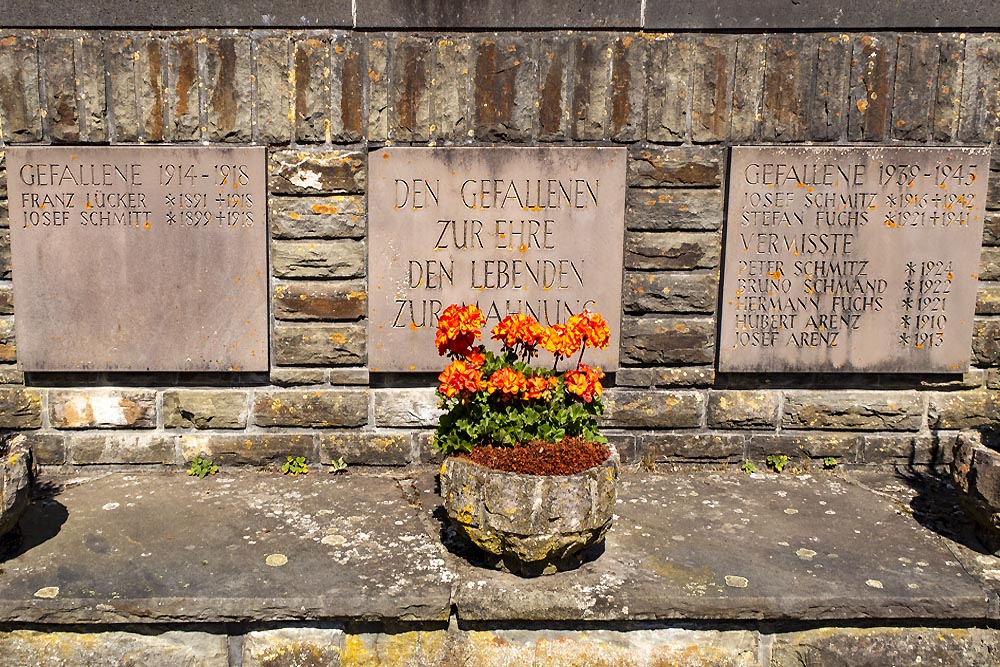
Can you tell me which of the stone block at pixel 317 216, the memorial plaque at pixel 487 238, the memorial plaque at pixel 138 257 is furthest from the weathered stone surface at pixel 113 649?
Result: the stone block at pixel 317 216

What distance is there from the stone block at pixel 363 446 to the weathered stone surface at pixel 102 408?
1085mm

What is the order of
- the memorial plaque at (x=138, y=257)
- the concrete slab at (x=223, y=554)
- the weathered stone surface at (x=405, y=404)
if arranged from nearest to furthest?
the concrete slab at (x=223, y=554), the memorial plaque at (x=138, y=257), the weathered stone surface at (x=405, y=404)

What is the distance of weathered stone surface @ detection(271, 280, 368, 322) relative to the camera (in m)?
4.99

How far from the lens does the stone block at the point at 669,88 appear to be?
4.80 metres

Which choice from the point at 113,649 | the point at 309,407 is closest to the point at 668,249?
the point at 309,407

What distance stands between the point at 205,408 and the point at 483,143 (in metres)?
2.33

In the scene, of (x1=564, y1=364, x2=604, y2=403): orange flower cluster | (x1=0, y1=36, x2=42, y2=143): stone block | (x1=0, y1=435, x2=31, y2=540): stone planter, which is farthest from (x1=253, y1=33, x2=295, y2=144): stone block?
(x1=564, y1=364, x2=604, y2=403): orange flower cluster

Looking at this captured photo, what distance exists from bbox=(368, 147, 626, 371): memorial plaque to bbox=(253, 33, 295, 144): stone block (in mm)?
542

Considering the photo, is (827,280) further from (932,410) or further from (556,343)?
(556,343)

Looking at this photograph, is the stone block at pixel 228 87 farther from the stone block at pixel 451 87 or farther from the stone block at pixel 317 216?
the stone block at pixel 451 87

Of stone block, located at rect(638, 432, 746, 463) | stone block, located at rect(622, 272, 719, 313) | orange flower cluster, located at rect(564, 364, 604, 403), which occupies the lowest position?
stone block, located at rect(638, 432, 746, 463)

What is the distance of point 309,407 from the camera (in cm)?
510

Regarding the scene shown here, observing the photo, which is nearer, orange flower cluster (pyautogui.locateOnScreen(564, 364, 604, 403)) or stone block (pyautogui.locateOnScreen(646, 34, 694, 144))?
orange flower cluster (pyautogui.locateOnScreen(564, 364, 604, 403))

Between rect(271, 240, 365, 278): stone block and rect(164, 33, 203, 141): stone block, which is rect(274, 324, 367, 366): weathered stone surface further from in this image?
rect(164, 33, 203, 141): stone block
